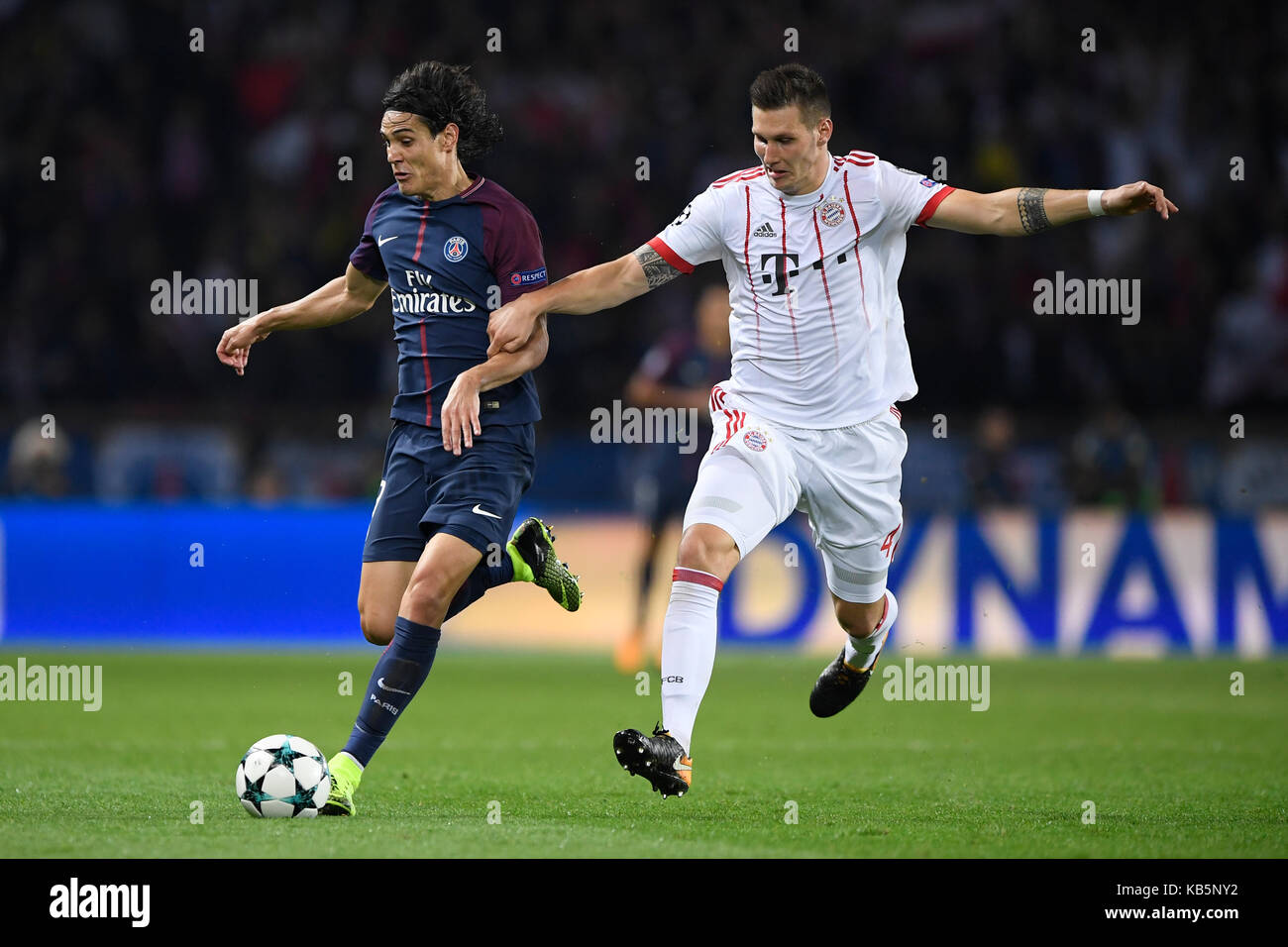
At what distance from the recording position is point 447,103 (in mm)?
6266

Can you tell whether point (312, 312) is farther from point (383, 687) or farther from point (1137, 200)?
point (1137, 200)

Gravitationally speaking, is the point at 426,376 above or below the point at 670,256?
below

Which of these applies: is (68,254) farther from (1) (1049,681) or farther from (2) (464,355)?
(2) (464,355)

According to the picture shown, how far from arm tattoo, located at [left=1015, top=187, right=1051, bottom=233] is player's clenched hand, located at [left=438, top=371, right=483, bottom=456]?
207 cm

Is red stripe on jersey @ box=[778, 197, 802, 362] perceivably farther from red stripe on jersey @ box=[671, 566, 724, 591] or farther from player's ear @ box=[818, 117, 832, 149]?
red stripe on jersey @ box=[671, 566, 724, 591]

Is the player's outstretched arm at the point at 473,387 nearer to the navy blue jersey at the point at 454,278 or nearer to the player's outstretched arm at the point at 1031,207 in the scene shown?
the navy blue jersey at the point at 454,278

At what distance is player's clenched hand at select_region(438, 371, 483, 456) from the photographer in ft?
19.4

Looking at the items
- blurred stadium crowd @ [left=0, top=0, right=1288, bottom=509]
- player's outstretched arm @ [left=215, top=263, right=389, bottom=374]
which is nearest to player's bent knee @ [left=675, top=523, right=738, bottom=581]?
player's outstretched arm @ [left=215, top=263, right=389, bottom=374]

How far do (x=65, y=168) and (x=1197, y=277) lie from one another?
38.6 feet

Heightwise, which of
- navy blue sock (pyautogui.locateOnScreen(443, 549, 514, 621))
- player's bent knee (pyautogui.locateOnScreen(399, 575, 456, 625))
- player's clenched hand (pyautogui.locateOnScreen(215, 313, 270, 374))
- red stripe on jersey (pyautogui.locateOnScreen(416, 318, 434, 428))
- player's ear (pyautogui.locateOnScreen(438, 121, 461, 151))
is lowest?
player's bent knee (pyautogui.locateOnScreen(399, 575, 456, 625))

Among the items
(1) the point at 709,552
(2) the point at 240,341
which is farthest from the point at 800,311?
A: (2) the point at 240,341

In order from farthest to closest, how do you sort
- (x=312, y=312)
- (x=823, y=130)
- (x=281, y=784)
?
(x=312, y=312) → (x=823, y=130) → (x=281, y=784)

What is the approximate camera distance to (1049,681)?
11469mm

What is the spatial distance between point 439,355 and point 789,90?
64.2 inches
